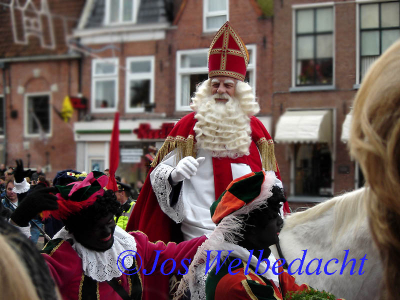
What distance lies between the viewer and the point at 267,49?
379 inches

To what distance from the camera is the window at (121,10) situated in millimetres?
12086

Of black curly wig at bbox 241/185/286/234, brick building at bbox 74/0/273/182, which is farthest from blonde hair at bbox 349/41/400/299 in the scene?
brick building at bbox 74/0/273/182

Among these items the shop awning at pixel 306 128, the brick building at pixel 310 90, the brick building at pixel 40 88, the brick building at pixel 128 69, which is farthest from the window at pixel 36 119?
the shop awning at pixel 306 128

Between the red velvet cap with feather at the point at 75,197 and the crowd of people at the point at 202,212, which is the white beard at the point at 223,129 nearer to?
the crowd of people at the point at 202,212

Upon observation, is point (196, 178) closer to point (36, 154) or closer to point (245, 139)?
point (245, 139)

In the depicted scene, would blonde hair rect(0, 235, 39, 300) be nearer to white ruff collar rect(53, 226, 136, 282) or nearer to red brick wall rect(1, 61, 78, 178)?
white ruff collar rect(53, 226, 136, 282)

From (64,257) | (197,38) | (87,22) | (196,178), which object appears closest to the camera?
(64,257)

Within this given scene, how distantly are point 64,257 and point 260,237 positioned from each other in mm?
889

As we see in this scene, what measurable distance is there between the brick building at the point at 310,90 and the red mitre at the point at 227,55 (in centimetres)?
591

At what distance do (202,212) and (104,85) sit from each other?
10.4 metres

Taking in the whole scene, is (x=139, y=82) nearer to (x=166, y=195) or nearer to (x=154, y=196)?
(x=154, y=196)

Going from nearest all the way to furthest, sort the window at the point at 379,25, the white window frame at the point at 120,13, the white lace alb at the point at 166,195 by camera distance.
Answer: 1. the white lace alb at the point at 166,195
2. the window at the point at 379,25
3. the white window frame at the point at 120,13

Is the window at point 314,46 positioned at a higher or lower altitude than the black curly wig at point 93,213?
higher

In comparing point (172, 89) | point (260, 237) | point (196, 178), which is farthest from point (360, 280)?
A: point (172, 89)
